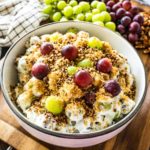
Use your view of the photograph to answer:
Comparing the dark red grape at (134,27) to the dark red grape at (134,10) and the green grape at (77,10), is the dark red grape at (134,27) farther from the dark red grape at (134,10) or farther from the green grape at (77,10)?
the green grape at (77,10)

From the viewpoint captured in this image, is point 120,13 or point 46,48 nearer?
point 46,48

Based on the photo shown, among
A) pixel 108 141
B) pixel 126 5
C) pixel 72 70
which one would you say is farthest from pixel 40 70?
pixel 126 5

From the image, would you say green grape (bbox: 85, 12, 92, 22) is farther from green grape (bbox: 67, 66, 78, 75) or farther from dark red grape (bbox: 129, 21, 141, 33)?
green grape (bbox: 67, 66, 78, 75)

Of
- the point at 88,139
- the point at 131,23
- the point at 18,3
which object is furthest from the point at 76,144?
the point at 18,3

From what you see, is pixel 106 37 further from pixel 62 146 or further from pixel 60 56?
pixel 62 146

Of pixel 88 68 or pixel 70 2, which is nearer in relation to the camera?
pixel 88 68

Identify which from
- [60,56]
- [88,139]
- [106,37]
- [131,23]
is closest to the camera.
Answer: [88,139]

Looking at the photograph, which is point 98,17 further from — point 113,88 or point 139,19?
point 113,88

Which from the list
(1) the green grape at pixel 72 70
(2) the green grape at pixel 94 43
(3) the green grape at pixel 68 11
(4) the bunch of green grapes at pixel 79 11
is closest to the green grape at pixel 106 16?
(4) the bunch of green grapes at pixel 79 11
